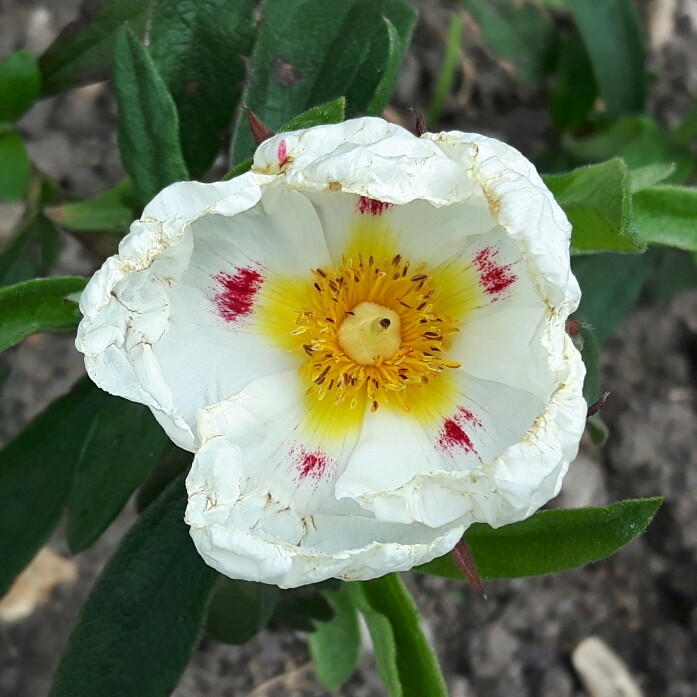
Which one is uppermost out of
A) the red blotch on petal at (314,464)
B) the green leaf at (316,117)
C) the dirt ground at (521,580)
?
the green leaf at (316,117)

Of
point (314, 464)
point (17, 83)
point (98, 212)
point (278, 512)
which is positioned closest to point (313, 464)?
point (314, 464)

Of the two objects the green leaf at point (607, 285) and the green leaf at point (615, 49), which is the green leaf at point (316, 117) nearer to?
the green leaf at point (607, 285)

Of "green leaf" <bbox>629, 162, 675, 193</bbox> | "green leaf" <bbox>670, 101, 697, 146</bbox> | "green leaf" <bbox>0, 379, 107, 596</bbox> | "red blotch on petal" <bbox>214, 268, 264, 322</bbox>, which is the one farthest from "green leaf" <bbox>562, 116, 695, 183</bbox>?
"green leaf" <bbox>0, 379, 107, 596</bbox>

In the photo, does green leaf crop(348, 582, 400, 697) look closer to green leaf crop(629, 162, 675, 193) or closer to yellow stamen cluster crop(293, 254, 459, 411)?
yellow stamen cluster crop(293, 254, 459, 411)

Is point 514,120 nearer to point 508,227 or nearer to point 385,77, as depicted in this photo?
point 385,77

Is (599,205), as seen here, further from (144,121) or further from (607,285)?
(607,285)

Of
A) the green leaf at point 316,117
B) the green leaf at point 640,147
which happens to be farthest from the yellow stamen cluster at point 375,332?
the green leaf at point 640,147

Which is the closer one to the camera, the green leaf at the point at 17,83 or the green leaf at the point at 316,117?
the green leaf at the point at 316,117
